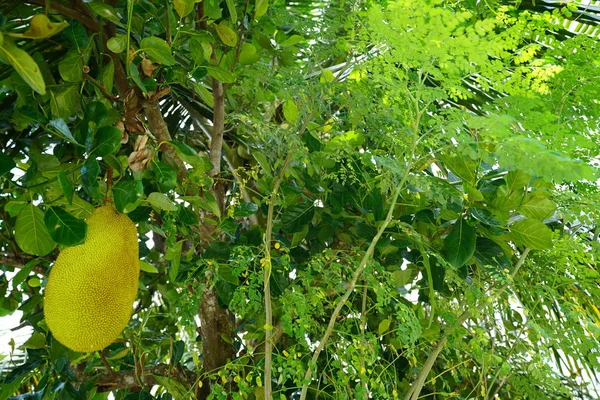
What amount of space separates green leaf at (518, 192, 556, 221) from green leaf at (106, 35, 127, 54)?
25.0 inches

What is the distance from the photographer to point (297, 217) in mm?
1108

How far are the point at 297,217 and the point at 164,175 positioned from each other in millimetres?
303

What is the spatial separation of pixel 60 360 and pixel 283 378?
0.40m

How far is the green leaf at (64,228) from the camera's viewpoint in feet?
2.45

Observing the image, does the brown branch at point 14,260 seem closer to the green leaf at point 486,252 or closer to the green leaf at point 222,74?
the green leaf at point 222,74

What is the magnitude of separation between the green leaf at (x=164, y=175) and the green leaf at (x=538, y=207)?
54 cm

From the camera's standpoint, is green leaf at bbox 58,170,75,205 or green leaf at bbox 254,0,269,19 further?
green leaf at bbox 254,0,269,19

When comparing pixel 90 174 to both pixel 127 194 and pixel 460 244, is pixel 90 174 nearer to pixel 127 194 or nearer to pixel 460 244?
pixel 127 194

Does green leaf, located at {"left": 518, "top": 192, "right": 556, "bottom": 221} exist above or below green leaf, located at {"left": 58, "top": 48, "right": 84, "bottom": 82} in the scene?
below

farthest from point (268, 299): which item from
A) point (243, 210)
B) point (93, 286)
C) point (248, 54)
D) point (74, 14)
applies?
point (74, 14)

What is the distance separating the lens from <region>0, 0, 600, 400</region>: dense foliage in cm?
82

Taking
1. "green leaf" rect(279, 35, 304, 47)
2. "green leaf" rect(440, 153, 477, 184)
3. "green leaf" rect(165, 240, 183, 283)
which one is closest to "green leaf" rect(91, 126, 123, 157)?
"green leaf" rect(165, 240, 183, 283)

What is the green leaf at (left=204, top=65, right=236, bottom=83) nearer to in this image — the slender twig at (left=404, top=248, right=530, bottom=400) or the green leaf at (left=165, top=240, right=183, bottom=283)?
the green leaf at (left=165, top=240, right=183, bottom=283)

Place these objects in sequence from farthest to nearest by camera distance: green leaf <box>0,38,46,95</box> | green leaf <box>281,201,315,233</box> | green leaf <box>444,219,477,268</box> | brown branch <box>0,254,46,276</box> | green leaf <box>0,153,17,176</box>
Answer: brown branch <box>0,254,46,276</box> < green leaf <box>281,201,315,233</box> < green leaf <box>444,219,477,268</box> < green leaf <box>0,153,17,176</box> < green leaf <box>0,38,46,95</box>
